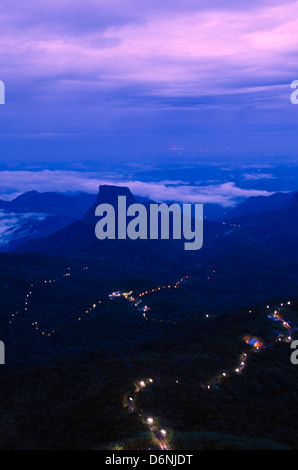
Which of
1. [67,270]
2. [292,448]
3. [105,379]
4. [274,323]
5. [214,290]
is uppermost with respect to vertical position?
[67,270]

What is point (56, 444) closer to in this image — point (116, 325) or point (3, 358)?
point (3, 358)

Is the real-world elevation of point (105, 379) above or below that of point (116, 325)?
below

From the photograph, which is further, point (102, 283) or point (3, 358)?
point (102, 283)

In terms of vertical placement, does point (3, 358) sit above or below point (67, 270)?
below

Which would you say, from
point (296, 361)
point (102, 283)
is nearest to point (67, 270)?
point (102, 283)

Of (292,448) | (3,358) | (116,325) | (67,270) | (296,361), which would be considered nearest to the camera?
(292,448)

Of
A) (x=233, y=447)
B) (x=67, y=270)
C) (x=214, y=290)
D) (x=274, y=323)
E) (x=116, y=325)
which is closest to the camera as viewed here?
(x=233, y=447)

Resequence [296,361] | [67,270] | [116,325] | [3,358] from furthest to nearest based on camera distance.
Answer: [67,270] < [116,325] < [3,358] < [296,361]

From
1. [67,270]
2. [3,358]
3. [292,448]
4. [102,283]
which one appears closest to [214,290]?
[102,283]

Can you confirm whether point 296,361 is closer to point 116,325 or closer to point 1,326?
point 116,325
